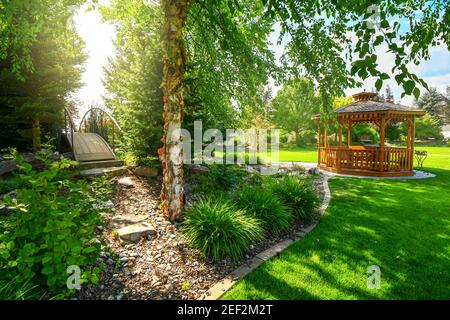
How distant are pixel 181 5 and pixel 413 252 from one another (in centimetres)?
524

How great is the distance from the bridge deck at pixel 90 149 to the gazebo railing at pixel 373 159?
9.88 meters

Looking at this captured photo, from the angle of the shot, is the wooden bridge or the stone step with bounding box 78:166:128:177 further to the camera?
the wooden bridge

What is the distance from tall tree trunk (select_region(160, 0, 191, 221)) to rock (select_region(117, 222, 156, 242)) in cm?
50

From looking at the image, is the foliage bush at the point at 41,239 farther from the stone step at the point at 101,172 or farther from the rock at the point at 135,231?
the stone step at the point at 101,172

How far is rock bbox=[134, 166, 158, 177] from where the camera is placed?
6444 mm

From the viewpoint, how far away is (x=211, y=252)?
11.4 ft

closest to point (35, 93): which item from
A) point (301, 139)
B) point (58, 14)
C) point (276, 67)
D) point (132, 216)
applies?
point (58, 14)

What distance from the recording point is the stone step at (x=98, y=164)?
6378 mm

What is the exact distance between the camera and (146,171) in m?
6.47

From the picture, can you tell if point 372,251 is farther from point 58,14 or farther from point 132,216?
point 58,14

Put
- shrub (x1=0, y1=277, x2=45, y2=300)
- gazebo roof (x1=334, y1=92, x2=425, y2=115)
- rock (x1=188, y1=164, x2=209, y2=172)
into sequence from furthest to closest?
gazebo roof (x1=334, y1=92, x2=425, y2=115), rock (x1=188, y1=164, x2=209, y2=172), shrub (x1=0, y1=277, x2=45, y2=300)

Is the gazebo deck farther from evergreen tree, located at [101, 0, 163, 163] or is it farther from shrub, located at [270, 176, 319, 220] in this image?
evergreen tree, located at [101, 0, 163, 163]
